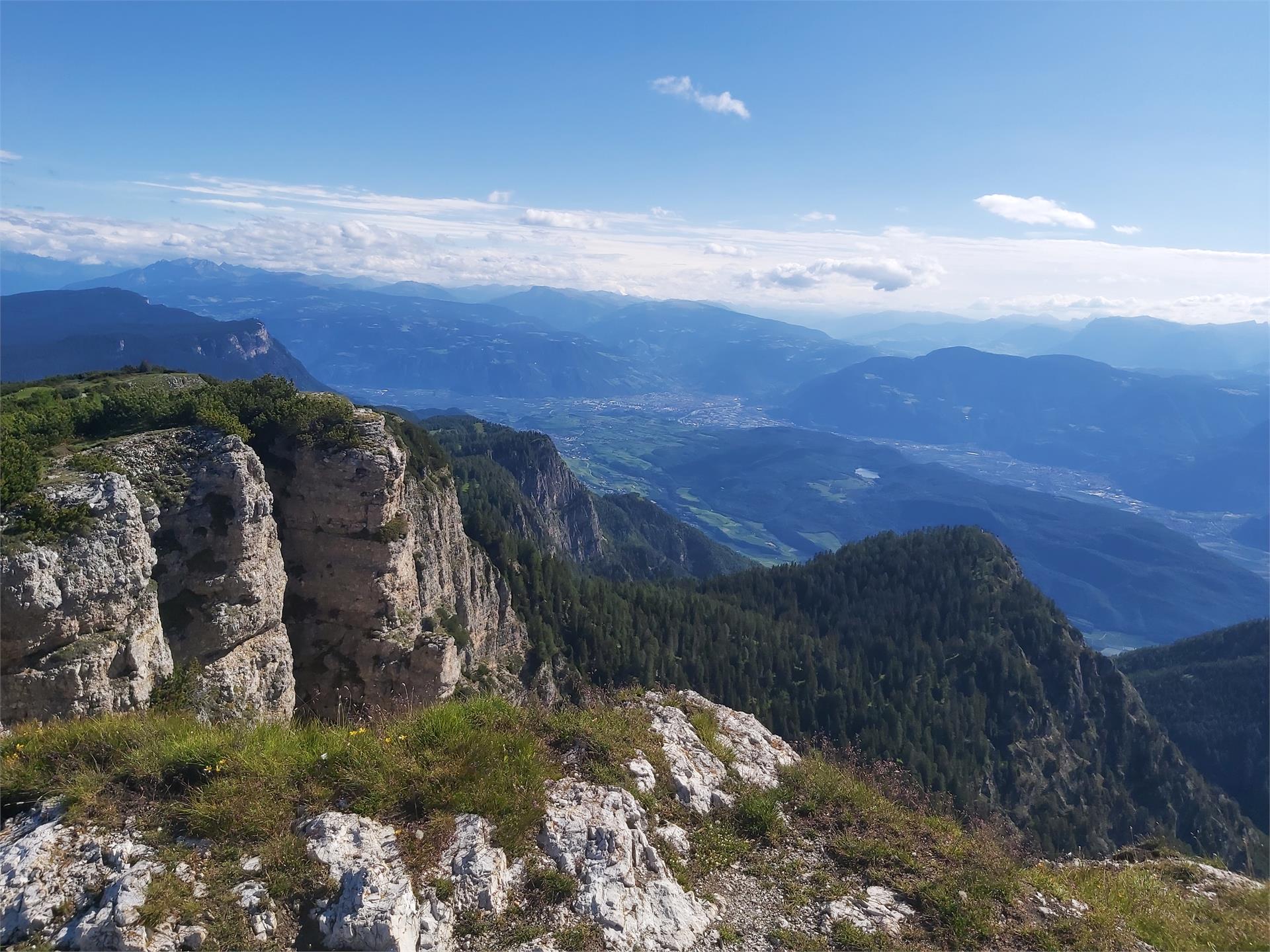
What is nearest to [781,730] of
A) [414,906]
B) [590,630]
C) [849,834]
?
[590,630]

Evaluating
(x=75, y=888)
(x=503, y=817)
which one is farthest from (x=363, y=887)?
(x=75, y=888)

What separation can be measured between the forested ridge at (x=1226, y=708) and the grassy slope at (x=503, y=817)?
14951 cm

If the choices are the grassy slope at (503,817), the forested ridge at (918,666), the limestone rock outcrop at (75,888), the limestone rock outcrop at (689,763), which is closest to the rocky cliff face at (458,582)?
the forested ridge at (918,666)

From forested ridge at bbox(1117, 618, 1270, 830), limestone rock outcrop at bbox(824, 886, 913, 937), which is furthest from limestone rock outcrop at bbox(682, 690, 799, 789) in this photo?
forested ridge at bbox(1117, 618, 1270, 830)

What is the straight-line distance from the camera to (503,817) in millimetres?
9617

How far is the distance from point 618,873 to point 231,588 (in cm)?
2010

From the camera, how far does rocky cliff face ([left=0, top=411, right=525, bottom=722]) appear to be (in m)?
16.1

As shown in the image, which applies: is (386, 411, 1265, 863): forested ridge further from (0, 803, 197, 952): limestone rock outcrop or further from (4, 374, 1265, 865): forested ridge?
(0, 803, 197, 952): limestone rock outcrop

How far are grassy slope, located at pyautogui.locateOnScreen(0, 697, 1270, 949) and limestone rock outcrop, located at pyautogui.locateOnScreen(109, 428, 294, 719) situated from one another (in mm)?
11171

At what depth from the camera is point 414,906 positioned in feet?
26.7

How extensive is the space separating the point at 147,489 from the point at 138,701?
727 centimetres

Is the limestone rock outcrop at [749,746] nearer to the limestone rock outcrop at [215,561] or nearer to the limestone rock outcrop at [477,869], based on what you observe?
the limestone rock outcrop at [477,869]

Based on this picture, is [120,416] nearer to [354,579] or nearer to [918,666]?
[354,579]

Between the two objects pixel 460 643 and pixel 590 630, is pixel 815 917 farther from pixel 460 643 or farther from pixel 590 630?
pixel 590 630
